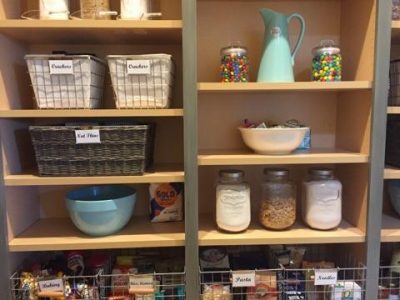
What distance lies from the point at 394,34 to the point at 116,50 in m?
1.19

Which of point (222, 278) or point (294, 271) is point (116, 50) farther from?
point (294, 271)

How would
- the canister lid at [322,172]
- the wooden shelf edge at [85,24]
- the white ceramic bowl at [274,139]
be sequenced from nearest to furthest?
1. the wooden shelf edge at [85,24]
2. the white ceramic bowl at [274,139]
3. the canister lid at [322,172]

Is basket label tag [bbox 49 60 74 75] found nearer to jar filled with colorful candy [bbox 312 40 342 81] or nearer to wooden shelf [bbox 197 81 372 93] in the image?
wooden shelf [bbox 197 81 372 93]

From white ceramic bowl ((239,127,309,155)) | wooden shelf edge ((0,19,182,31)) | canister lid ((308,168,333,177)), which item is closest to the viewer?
wooden shelf edge ((0,19,182,31))

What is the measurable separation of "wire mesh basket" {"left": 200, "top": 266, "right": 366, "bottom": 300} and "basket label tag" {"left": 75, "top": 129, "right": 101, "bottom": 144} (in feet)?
2.18

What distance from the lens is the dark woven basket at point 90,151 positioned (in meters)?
1.25

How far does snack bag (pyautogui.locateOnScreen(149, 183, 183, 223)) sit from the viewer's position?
147 cm

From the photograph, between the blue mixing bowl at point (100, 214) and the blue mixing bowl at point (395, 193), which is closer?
the blue mixing bowl at point (100, 214)

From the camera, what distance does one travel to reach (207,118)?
5.15 ft

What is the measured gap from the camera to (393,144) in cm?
142

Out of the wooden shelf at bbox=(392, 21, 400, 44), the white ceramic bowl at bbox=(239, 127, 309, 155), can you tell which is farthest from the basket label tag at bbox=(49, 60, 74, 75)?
the wooden shelf at bbox=(392, 21, 400, 44)

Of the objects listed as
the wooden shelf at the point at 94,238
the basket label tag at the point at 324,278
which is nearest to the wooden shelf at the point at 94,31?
the wooden shelf at the point at 94,238

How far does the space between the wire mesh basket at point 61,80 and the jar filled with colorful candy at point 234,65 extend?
514 millimetres

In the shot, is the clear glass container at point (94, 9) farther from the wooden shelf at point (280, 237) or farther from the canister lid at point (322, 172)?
the canister lid at point (322, 172)
